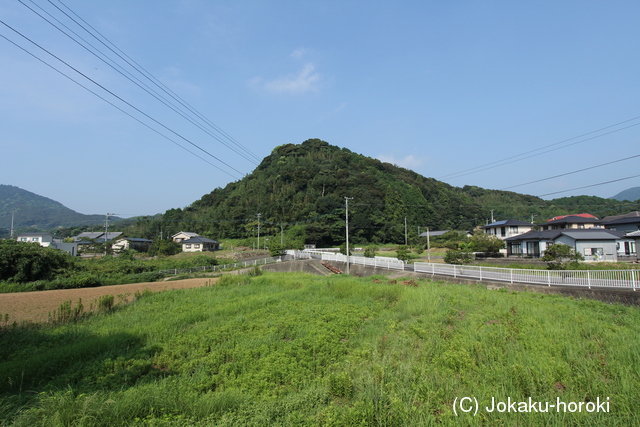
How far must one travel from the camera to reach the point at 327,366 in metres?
6.03

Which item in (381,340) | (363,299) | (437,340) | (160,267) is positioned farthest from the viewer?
(160,267)

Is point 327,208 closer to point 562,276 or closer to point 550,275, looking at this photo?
point 550,275

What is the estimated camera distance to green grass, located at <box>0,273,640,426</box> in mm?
4035

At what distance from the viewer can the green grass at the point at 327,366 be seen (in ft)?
13.2

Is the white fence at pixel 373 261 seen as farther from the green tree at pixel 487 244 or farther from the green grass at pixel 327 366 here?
the green tree at pixel 487 244

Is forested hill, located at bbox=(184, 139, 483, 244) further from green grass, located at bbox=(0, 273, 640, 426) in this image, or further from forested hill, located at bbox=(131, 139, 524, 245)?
green grass, located at bbox=(0, 273, 640, 426)

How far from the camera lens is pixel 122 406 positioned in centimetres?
413

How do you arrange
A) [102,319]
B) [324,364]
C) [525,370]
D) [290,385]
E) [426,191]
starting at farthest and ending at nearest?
[426,191], [102,319], [324,364], [290,385], [525,370]

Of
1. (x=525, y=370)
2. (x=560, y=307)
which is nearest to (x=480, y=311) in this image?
(x=560, y=307)

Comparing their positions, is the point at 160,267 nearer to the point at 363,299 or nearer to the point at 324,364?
the point at 363,299

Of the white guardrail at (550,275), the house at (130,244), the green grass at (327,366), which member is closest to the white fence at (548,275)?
the white guardrail at (550,275)

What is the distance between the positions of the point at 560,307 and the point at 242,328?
9500 mm

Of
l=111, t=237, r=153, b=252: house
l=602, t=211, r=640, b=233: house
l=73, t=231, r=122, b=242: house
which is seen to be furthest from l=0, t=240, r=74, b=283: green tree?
l=602, t=211, r=640, b=233: house

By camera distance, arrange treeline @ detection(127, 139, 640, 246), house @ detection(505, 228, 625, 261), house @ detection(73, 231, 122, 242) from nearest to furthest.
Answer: house @ detection(505, 228, 625, 261) → treeline @ detection(127, 139, 640, 246) → house @ detection(73, 231, 122, 242)
